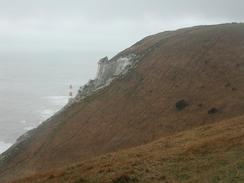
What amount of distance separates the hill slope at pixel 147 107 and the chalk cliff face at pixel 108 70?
270 cm

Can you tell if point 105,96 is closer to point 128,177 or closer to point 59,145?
point 59,145

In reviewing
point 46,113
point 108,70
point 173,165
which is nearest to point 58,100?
point 46,113

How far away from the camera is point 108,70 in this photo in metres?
90.2

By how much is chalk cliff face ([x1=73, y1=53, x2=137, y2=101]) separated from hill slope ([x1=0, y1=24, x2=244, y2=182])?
2.70 metres

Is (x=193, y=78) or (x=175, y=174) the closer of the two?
(x=175, y=174)

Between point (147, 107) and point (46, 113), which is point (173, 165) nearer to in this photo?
point (147, 107)

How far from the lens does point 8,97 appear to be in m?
196

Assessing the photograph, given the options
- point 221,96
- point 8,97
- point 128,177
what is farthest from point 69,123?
point 8,97

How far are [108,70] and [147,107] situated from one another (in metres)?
31.6

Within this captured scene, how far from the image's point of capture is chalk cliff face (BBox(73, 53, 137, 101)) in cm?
7988

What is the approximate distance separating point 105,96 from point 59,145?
44.2ft

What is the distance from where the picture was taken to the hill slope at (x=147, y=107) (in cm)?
5316

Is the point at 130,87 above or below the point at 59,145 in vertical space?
above

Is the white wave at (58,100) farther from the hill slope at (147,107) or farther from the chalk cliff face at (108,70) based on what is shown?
the hill slope at (147,107)
